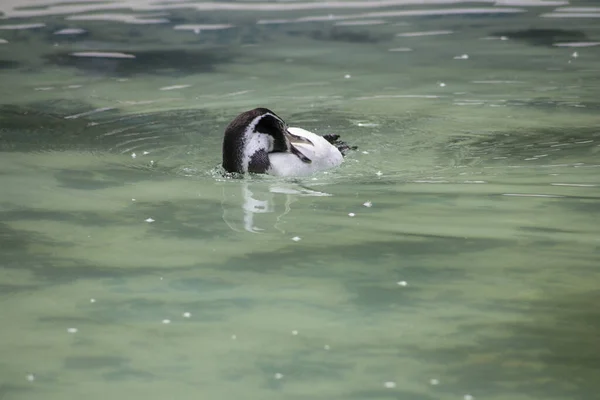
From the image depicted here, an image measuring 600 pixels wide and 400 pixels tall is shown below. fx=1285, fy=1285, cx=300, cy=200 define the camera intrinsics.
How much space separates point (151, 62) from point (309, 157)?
619cm

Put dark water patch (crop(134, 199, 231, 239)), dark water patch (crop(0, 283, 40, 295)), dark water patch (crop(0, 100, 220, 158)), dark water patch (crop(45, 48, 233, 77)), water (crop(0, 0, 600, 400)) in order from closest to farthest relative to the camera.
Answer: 1. water (crop(0, 0, 600, 400))
2. dark water patch (crop(0, 283, 40, 295))
3. dark water patch (crop(134, 199, 231, 239))
4. dark water patch (crop(0, 100, 220, 158))
5. dark water patch (crop(45, 48, 233, 77))

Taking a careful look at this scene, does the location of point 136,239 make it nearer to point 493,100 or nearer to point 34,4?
point 493,100

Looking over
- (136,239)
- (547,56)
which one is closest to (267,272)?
(136,239)

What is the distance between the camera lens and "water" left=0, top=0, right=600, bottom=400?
229 inches

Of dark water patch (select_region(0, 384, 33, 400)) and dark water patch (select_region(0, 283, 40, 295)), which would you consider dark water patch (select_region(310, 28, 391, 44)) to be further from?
dark water patch (select_region(0, 384, 33, 400))

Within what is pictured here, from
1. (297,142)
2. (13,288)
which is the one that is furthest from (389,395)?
(297,142)

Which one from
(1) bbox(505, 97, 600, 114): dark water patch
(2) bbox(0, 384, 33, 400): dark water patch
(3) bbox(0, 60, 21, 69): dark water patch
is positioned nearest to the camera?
(2) bbox(0, 384, 33, 400): dark water patch

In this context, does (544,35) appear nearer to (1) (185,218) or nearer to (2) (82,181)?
(2) (82,181)

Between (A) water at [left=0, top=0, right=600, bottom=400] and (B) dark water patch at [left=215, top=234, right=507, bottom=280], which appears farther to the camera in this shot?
(B) dark water patch at [left=215, top=234, right=507, bottom=280]

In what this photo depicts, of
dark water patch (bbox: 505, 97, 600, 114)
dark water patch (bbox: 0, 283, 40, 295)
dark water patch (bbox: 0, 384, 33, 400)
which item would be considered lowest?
dark water patch (bbox: 0, 384, 33, 400)

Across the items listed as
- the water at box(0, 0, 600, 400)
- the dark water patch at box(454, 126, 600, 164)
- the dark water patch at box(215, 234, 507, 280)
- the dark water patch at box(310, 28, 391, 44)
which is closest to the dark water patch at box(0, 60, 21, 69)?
the water at box(0, 0, 600, 400)

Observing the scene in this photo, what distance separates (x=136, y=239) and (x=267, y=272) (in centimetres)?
112

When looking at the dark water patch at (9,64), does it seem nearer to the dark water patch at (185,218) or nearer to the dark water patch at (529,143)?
the dark water patch at (529,143)

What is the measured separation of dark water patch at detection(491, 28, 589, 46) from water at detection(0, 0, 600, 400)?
39cm
